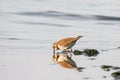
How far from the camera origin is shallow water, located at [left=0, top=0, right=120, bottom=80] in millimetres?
13520

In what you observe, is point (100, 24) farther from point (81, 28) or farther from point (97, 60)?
point (97, 60)

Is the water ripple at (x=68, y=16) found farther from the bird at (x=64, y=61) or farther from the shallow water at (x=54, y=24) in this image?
the bird at (x=64, y=61)

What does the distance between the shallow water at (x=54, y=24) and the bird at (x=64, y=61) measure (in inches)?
18.2

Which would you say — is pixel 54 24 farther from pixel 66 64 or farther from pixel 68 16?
pixel 66 64

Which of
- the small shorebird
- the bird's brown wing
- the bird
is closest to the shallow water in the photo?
the small shorebird

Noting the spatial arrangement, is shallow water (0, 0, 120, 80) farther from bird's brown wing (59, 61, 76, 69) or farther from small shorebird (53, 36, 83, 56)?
bird's brown wing (59, 61, 76, 69)

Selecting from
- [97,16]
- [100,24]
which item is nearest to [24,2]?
[97,16]

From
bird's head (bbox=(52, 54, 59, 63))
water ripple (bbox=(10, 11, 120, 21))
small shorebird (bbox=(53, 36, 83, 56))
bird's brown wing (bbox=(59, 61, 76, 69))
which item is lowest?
water ripple (bbox=(10, 11, 120, 21))

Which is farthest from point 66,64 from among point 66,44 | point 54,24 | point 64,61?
point 54,24

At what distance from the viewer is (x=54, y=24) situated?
57.8 ft

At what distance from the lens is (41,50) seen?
12.6m

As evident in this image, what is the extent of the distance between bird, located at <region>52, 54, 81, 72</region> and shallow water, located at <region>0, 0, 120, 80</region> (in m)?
0.46

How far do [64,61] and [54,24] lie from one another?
6.42 meters

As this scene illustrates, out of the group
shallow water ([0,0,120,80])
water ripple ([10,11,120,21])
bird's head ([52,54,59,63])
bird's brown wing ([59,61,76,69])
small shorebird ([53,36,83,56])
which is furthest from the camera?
water ripple ([10,11,120,21])
